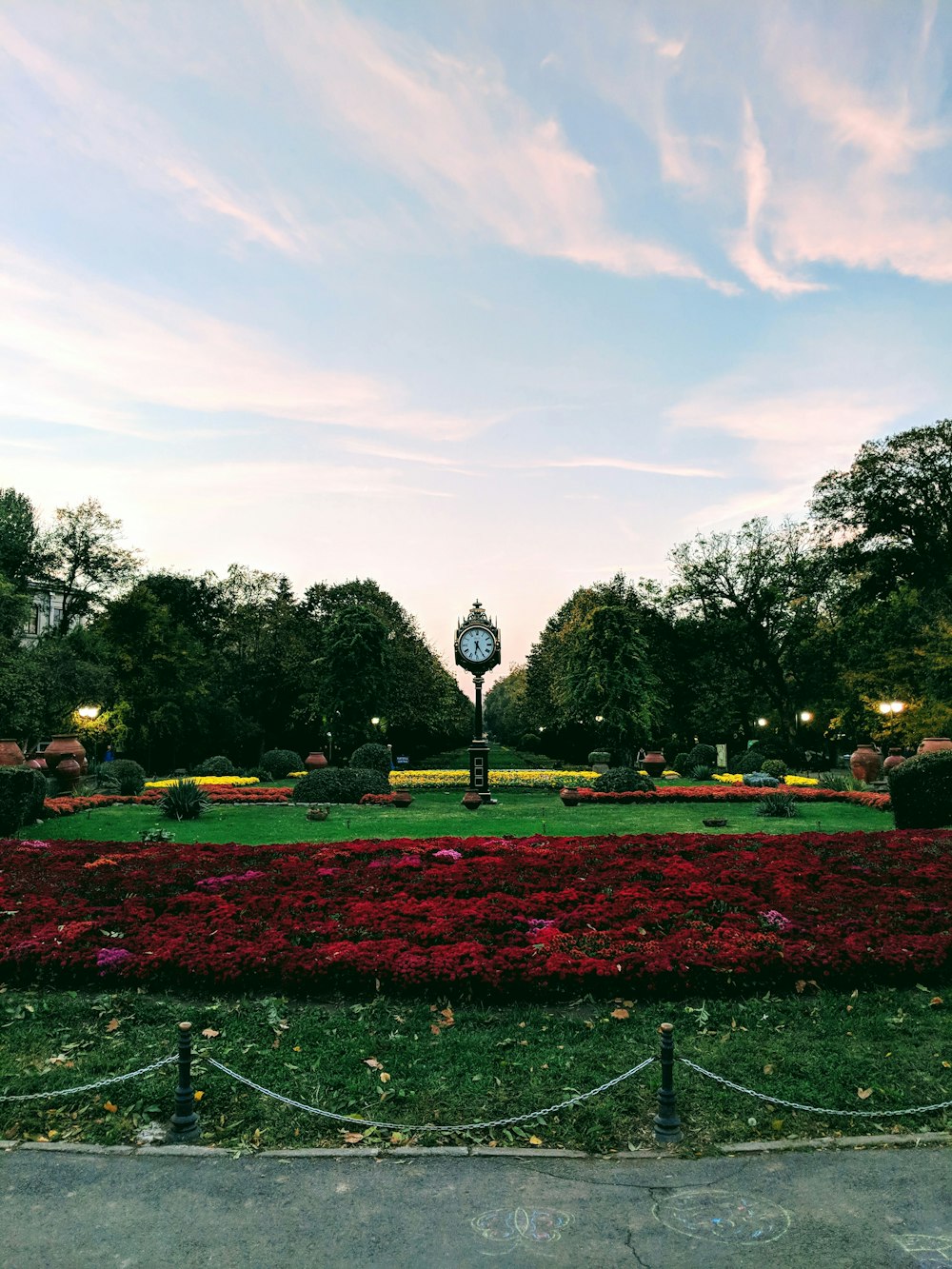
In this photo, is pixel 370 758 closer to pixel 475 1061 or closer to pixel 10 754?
pixel 10 754

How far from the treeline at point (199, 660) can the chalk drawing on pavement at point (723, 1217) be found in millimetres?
35588

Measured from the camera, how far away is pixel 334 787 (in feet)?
77.6

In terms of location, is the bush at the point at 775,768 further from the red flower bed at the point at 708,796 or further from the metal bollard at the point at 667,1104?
the metal bollard at the point at 667,1104

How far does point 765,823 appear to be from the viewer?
1872cm

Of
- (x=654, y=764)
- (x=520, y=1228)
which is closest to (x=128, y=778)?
(x=654, y=764)

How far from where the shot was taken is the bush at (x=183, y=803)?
20047 mm

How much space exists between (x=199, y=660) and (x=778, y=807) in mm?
38673

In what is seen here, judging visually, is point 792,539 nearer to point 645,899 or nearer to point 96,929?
point 645,899

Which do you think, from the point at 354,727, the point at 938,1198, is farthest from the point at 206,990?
the point at 354,727

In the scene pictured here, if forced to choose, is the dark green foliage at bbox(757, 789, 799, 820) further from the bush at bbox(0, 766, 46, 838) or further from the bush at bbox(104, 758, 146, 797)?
the bush at bbox(104, 758, 146, 797)

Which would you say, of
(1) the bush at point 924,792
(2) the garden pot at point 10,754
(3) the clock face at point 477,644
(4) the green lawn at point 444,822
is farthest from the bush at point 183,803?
(1) the bush at point 924,792

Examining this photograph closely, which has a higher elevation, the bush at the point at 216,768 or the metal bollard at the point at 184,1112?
the metal bollard at the point at 184,1112

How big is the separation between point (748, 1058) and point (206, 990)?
15.5ft

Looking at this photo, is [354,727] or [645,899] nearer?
[645,899]
